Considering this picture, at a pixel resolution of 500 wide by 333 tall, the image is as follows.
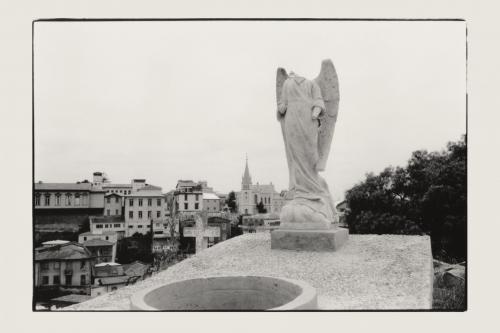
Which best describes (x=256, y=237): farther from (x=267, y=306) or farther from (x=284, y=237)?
(x=267, y=306)

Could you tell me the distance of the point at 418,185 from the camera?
19828 mm

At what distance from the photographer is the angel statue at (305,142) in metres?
7.44

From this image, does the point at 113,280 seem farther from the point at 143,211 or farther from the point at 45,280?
the point at 143,211

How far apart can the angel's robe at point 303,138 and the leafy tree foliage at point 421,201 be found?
993 cm

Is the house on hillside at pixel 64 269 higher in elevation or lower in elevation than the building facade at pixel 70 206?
lower

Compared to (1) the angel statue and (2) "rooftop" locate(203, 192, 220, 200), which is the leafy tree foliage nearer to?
(1) the angel statue

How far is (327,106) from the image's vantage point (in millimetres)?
8086

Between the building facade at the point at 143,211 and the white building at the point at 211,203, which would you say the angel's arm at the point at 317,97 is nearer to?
the building facade at the point at 143,211

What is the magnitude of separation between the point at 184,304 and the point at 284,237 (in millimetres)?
3002

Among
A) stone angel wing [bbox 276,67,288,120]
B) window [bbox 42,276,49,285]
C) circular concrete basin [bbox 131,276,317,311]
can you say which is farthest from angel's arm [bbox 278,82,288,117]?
window [bbox 42,276,49,285]

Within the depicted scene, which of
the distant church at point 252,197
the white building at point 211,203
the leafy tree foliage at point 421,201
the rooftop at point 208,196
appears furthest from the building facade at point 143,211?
the leafy tree foliage at point 421,201

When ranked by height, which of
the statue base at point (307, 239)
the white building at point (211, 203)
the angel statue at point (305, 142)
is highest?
the angel statue at point (305, 142)

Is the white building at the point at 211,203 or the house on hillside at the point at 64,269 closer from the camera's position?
the house on hillside at the point at 64,269

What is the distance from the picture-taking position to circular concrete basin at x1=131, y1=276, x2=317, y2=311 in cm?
434
